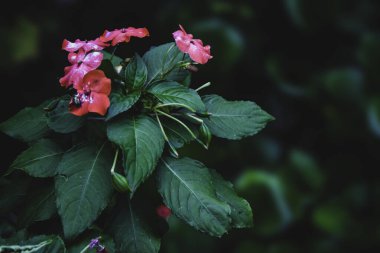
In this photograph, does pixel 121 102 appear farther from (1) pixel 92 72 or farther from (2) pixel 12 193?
(2) pixel 12 193

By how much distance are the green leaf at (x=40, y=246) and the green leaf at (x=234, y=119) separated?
355 millimetres

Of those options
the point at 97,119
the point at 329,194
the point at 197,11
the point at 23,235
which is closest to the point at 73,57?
the point at 97,119

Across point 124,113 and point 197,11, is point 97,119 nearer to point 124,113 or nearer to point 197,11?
point 124,113

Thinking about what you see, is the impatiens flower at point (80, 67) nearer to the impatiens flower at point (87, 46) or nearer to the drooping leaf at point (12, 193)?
the impatiens flower at point (87, 46)

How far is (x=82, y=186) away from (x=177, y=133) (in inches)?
8.1

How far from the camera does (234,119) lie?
0.96 meters

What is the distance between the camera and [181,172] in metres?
0.89

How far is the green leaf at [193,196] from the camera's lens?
84cm

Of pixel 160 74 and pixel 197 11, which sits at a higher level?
pixel 160 74

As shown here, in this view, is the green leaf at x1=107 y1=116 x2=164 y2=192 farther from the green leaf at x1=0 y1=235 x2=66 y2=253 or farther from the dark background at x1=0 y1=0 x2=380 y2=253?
the dark background at x1=0 y1=0 x2=380 y2=253

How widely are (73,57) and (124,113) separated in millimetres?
141

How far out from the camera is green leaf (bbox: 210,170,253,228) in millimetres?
927

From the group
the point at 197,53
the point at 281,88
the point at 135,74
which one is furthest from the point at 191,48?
the point at 281,88

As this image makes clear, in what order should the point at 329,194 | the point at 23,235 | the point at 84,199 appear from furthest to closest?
the point at 329,194 → the point at 23,235 → the point at 84,199
